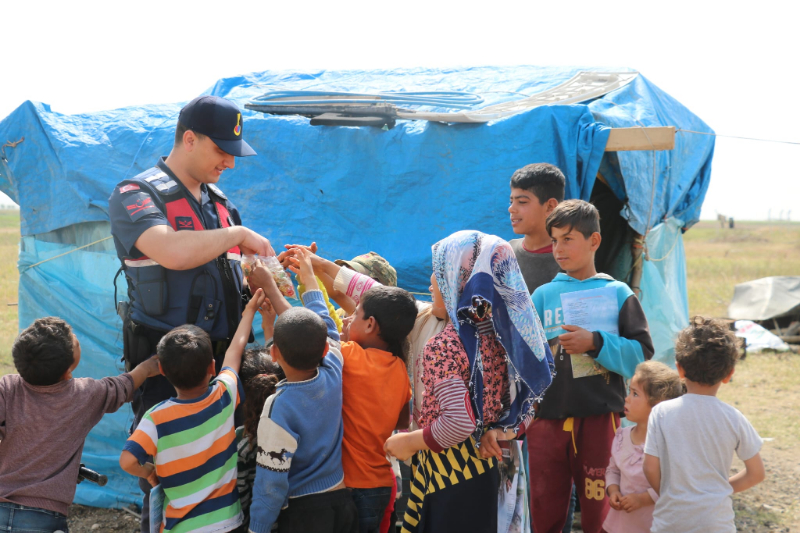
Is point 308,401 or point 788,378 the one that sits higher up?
point 308,401

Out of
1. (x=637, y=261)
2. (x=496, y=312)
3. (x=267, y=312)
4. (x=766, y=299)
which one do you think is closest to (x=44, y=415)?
(x=267, y=312)

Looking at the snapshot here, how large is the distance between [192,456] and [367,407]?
606mm

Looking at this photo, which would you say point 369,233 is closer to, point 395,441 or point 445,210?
point 445,210

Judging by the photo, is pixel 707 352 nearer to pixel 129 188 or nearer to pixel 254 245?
pixel 254 245

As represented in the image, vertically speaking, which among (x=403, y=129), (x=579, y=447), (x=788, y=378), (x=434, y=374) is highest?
(x=403, y=129)

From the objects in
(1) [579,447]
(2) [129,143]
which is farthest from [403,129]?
(1) [579,447]

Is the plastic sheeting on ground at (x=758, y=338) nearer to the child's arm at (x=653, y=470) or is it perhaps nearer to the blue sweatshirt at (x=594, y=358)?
the blue sweatshirt at (x=594, y=358)

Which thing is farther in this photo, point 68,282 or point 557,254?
point 68,282

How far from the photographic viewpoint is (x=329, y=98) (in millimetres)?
4484

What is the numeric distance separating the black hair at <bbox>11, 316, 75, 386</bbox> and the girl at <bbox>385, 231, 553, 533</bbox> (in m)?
1.24

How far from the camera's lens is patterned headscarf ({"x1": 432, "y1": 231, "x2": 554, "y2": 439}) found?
2.06m

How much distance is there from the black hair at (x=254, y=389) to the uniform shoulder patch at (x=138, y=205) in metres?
0.66

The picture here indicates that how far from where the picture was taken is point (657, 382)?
2.62 m

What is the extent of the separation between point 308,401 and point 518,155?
230 cm
